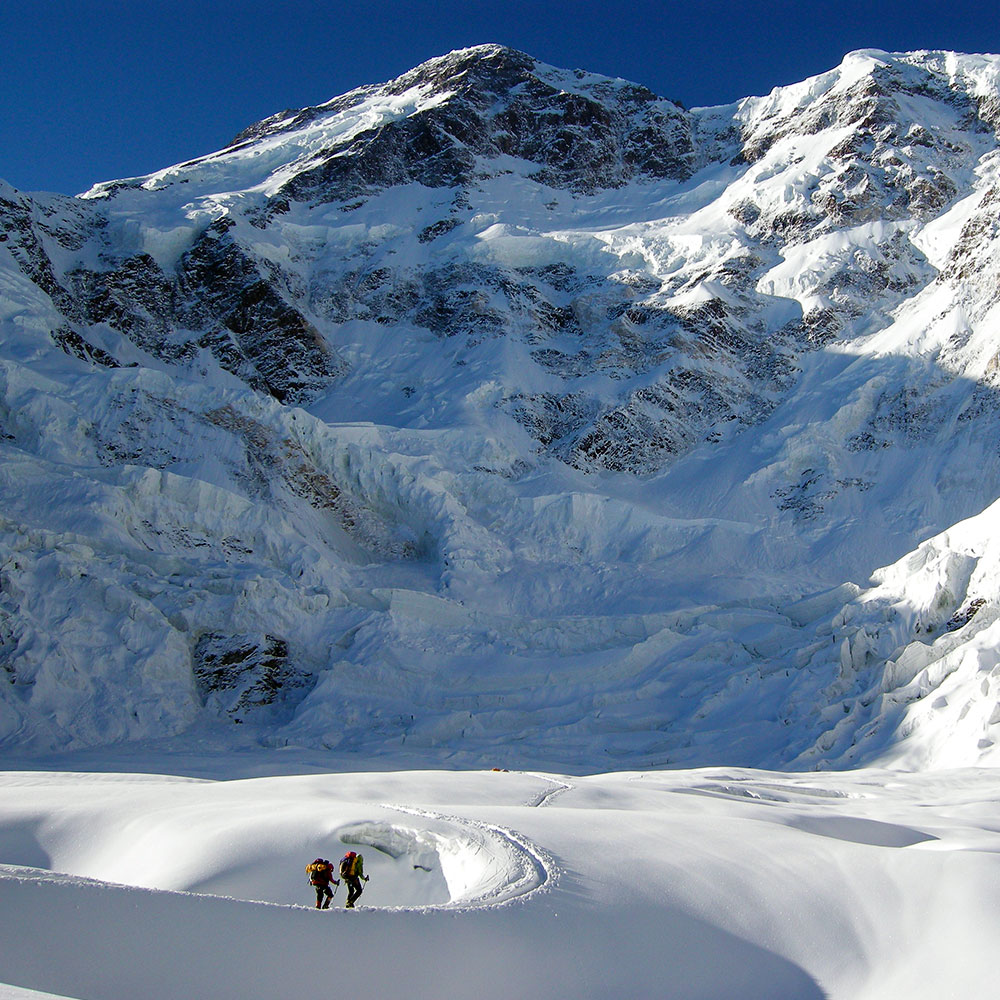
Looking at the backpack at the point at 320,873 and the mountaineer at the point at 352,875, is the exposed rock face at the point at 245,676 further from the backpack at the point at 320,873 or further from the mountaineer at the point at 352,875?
the backpack at the point at 320,873

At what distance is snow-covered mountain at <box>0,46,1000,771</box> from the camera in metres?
33.1

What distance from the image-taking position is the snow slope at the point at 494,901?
6992mm

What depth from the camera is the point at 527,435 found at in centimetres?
5825

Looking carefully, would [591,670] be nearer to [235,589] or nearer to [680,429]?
[235,589]

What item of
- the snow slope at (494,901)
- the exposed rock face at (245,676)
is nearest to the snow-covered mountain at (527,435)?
the exposed rock face at (245,676)

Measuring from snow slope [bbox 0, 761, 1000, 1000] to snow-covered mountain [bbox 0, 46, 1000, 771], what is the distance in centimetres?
1606

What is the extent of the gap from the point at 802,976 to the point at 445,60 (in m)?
115

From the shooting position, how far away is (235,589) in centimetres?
3738

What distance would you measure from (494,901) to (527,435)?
50.4m

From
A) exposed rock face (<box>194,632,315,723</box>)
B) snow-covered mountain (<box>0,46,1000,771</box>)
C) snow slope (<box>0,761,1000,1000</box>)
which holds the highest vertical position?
snow-covered mountain (<box>0,46,1000,771</box>)

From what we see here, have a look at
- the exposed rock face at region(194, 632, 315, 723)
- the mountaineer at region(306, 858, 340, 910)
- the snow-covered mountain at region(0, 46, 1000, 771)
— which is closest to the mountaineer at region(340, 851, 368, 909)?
the mountaineer at region(306, 858, 340, 910)

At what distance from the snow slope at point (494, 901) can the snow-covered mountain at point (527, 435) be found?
632 inches

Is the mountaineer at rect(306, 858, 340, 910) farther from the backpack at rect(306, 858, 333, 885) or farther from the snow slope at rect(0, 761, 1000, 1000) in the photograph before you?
the snow slope at rect(0, 761, 1000, 1000)

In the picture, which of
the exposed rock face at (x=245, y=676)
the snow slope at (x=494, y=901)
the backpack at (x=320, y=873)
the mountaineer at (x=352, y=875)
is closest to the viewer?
the snow slope at (x=494, y=901)
